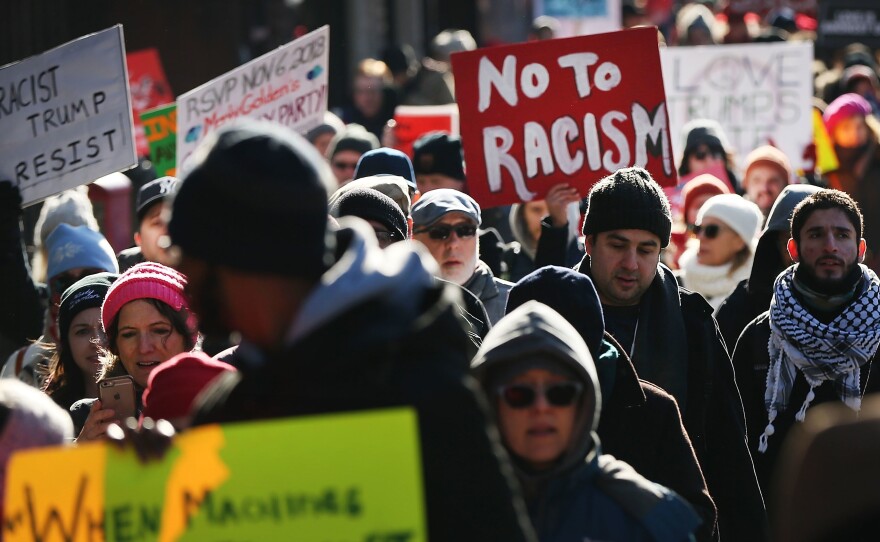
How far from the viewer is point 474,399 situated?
2518 millimetres

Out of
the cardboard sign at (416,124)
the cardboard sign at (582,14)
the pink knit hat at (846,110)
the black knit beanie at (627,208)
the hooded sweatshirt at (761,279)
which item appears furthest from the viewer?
the cardboard sign at (582,14)

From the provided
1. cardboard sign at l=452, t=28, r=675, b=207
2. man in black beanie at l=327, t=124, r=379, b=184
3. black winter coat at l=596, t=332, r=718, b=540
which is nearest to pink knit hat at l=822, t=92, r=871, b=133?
man in black beanie at l=327, t=124, r=379, b=184

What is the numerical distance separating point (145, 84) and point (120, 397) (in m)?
6.93

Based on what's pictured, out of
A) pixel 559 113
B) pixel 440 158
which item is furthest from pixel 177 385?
pixel 440 158

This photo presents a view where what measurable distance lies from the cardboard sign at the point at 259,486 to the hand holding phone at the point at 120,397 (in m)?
1.95

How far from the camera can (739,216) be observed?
303 inches

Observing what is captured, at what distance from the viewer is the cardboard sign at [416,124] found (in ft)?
36.3

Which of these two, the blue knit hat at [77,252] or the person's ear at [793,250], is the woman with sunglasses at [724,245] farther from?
the blue knit hat at [77,252]

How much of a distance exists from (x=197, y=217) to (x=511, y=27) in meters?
24.5

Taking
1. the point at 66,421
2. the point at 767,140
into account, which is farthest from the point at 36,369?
the point at 767,140

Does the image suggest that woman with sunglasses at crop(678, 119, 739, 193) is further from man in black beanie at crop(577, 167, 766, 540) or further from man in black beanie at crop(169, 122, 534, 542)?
man in black beanie at crop(169, 122, 534, 542)

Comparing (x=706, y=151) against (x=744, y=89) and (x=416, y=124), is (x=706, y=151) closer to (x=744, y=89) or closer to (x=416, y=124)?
(x=744, y=89)

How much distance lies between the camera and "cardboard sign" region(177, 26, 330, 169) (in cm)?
895

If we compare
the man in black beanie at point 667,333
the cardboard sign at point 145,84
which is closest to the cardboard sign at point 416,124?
the cardboard sign at point 145,84
